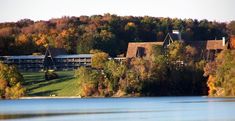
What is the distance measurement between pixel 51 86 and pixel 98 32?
131 feet

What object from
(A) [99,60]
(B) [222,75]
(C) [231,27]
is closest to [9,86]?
(A) [99,60]

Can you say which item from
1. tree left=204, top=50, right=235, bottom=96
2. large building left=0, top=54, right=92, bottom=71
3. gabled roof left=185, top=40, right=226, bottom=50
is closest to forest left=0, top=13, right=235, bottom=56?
large building left=0, top=54, right=92, bottom=71

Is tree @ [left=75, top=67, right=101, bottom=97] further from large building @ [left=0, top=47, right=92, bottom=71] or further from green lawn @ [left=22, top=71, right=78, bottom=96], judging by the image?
large building @ [left=0, top=47, right=92, bottom=71]

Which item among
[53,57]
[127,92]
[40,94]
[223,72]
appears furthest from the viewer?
[53,57]

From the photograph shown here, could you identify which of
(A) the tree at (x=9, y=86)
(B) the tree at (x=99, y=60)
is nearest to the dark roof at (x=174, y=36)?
(B) the tree at (x=99, y=60)

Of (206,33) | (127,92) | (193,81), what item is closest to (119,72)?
(127,92)

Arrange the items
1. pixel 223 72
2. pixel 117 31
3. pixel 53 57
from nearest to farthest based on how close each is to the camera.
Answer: pixel 223 72 → pixel 53 57 → pixel 117 31

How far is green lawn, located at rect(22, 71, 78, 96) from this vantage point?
121688 millimetres

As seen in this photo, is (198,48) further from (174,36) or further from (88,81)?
(88,81)

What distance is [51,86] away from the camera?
125 meters

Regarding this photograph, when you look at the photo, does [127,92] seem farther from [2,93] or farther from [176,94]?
[2,93]

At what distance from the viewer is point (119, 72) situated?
374 feet

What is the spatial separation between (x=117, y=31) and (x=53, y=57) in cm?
1763

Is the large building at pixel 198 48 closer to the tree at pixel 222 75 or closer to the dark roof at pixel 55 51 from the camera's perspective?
the dark roof at pixel 55 51
